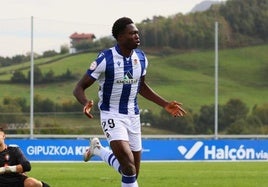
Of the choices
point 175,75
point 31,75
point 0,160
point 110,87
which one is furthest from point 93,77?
point 175,75

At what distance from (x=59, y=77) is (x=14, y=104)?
362cm

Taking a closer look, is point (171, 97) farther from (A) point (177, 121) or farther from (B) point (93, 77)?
(B) point (93, 77)

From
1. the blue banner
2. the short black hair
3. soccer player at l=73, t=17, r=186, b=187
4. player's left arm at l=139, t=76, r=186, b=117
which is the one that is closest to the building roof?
the blue banner

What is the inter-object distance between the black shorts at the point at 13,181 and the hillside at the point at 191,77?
28.7 m

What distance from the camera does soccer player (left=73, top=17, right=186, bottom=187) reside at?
1114 cm

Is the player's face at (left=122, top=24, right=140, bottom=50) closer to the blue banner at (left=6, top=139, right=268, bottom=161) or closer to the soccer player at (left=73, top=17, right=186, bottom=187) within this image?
the soccer player at (left=73, top=17, right=186, bottom=187)

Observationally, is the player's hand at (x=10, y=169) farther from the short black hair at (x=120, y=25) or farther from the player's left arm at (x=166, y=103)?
the short black hair at (x=120, y=25)

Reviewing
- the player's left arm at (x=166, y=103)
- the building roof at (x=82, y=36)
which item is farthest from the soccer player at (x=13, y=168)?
the building roof at (x=82, y=36)

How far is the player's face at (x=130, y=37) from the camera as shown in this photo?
36.9ft

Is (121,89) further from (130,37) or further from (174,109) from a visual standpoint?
(174,109)

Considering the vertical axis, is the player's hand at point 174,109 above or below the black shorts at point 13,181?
above

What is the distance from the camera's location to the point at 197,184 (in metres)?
17.0

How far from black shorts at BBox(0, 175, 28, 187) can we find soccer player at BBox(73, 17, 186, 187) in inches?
52.9

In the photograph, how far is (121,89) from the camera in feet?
37.3
